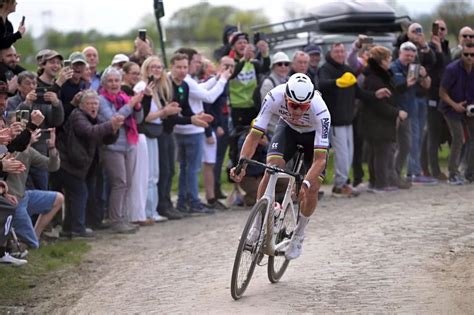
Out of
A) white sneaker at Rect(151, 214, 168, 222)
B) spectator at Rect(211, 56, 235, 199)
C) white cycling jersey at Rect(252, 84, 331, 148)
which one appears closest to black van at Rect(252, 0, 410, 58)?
spectator at Rect(211, 56, 235, 199)

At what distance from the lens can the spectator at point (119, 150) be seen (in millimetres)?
15273

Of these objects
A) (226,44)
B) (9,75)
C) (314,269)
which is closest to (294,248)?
(314,269)

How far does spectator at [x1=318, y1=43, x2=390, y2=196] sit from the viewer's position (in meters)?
17.4

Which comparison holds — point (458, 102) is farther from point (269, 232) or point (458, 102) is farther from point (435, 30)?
point (269, 232)

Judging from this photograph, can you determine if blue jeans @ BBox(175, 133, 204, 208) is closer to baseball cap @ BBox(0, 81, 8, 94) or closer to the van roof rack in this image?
baseball cap @ BBox(0, 81, 8, 94)

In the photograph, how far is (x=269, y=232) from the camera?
10.7 meters

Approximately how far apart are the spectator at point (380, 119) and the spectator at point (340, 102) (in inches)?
8.4

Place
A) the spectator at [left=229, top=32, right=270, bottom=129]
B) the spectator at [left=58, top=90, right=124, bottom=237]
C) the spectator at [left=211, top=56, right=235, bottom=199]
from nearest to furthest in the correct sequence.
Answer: the spectator at [left=58, top=90, right=124, bottom=237] < the spectator at [left=229, top=32, right=270, bottom=129] < the spectator at [left=211, top=56, right=235, bottom=199]

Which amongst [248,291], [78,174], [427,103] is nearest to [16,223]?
[78,174]

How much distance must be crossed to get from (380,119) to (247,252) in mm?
8311

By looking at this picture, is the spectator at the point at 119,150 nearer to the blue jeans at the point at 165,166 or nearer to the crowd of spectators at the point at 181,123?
the crowd of spectators at the point at 181,123

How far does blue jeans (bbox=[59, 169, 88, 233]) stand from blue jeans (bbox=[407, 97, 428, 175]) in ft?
22.4

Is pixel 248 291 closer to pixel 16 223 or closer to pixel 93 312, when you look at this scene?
pixel 93 312

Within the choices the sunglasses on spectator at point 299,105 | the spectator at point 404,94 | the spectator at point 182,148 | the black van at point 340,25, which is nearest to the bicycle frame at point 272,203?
the sunglasses on spectator at point 299,105
